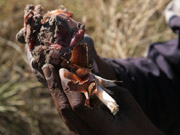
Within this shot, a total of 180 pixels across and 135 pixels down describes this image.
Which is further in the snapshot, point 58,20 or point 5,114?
point 5,114

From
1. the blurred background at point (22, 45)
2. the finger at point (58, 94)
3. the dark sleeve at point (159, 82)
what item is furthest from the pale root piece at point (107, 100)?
the blurred background at point (22, 45)

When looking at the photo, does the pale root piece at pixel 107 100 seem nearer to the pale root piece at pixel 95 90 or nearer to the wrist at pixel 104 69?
the pale root piece at pixel 95 90

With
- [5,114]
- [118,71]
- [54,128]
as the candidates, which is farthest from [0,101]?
[118,71]

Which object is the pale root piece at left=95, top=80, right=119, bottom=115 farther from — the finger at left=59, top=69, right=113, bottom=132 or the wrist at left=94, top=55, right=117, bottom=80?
the wrist at left=94, top=55, right=117, bottom=80

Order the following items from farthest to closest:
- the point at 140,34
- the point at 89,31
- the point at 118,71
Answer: the point at 89,31
the point at 140,34
the point at 118,71

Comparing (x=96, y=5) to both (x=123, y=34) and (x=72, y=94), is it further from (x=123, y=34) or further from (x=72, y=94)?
(x=72, y=94)
